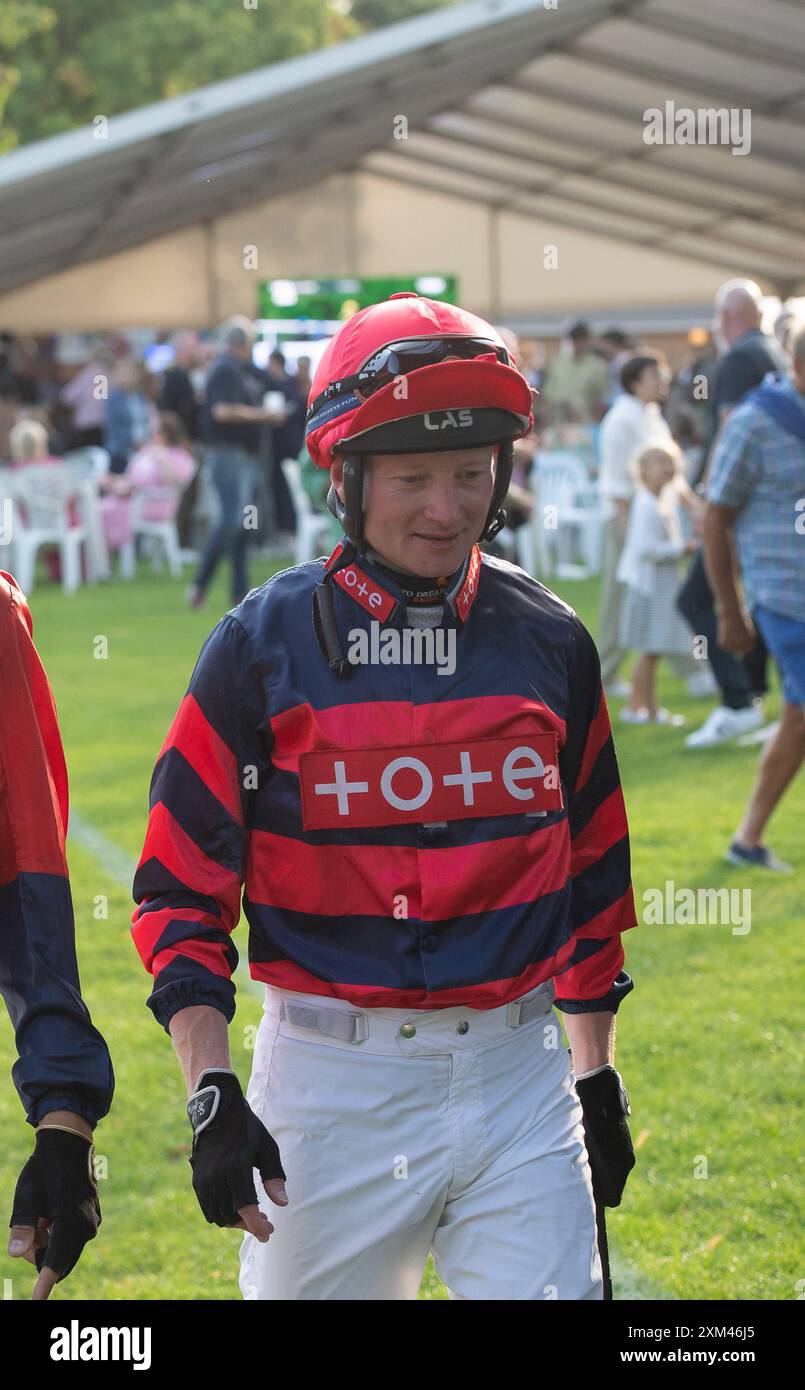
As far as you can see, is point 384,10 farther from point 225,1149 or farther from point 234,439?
point 225,1149

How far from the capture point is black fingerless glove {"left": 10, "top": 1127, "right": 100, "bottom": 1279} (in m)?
1.98

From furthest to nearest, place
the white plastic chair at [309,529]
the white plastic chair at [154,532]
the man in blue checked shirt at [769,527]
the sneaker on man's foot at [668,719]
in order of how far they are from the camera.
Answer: the white plastic chair at [154,532] → the white plastic chair at [309,529] → the sneaker on man's foot at [668,719] → the man in blue checked shirt at [769,527]

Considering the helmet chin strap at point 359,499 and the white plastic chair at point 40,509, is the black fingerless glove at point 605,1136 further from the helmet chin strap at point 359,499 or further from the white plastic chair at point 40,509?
the white plastic chair at point 40,509

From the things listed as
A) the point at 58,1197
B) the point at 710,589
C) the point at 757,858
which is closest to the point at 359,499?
the point at 58,1197

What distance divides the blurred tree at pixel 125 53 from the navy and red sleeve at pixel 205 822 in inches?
1440

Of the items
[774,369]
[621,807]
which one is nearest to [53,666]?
[774,369]

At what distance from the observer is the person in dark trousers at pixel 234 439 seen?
14.0 meters

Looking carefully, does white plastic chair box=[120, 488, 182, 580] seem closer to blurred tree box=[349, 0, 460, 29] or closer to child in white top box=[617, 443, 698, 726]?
child in white top box=[617, 443, 698, 726]

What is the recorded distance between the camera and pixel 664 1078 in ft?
15.6

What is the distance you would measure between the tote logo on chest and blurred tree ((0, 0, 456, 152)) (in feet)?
120

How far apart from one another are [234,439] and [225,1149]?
12.5 metres

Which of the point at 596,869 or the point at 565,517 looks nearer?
the point at 596,869

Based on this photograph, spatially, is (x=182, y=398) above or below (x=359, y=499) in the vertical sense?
below

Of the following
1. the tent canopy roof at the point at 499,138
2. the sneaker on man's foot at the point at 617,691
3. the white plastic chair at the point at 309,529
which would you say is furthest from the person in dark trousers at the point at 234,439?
the sneaker on man's foot at the point at 617,691
